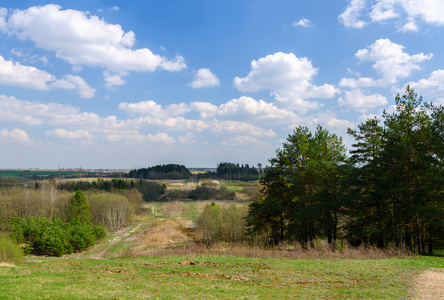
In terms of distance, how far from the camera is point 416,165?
25.9 m

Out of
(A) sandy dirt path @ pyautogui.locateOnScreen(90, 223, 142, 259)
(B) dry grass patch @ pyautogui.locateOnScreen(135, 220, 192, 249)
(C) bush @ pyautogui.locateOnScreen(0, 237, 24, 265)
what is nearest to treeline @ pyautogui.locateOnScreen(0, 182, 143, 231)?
(A) sandy dirt path @ pyautogui.locateOnScreen(90, 223, 142, 259)

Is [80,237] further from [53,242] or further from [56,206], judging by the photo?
[56,206]

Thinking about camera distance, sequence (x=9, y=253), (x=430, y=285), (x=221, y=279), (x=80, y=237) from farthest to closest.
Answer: (x=80, y=237), (x=9, y=253), (x=221, y=279), (x=430, y=285)

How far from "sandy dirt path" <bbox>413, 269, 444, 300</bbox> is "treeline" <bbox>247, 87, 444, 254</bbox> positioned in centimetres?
849

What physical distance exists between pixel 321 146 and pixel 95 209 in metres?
61.6

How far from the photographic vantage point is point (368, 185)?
28.5 metres

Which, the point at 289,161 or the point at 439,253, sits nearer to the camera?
the point at 439,253

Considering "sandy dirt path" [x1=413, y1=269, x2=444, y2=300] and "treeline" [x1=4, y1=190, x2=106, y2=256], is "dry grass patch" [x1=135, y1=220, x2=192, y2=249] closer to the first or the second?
"treeline" [x1=4, y1=190, x2=106, y2=256]

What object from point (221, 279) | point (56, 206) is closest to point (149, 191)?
point (56, 206)

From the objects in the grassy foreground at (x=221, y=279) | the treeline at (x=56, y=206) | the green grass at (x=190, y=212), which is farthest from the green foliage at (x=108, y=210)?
the grassy foreground at (x=221, y=279)

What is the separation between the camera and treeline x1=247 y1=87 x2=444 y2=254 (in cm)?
2525

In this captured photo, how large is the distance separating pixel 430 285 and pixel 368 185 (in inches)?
595

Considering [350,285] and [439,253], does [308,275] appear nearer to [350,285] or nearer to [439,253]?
[350,285]

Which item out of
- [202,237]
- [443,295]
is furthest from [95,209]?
[443,295]
